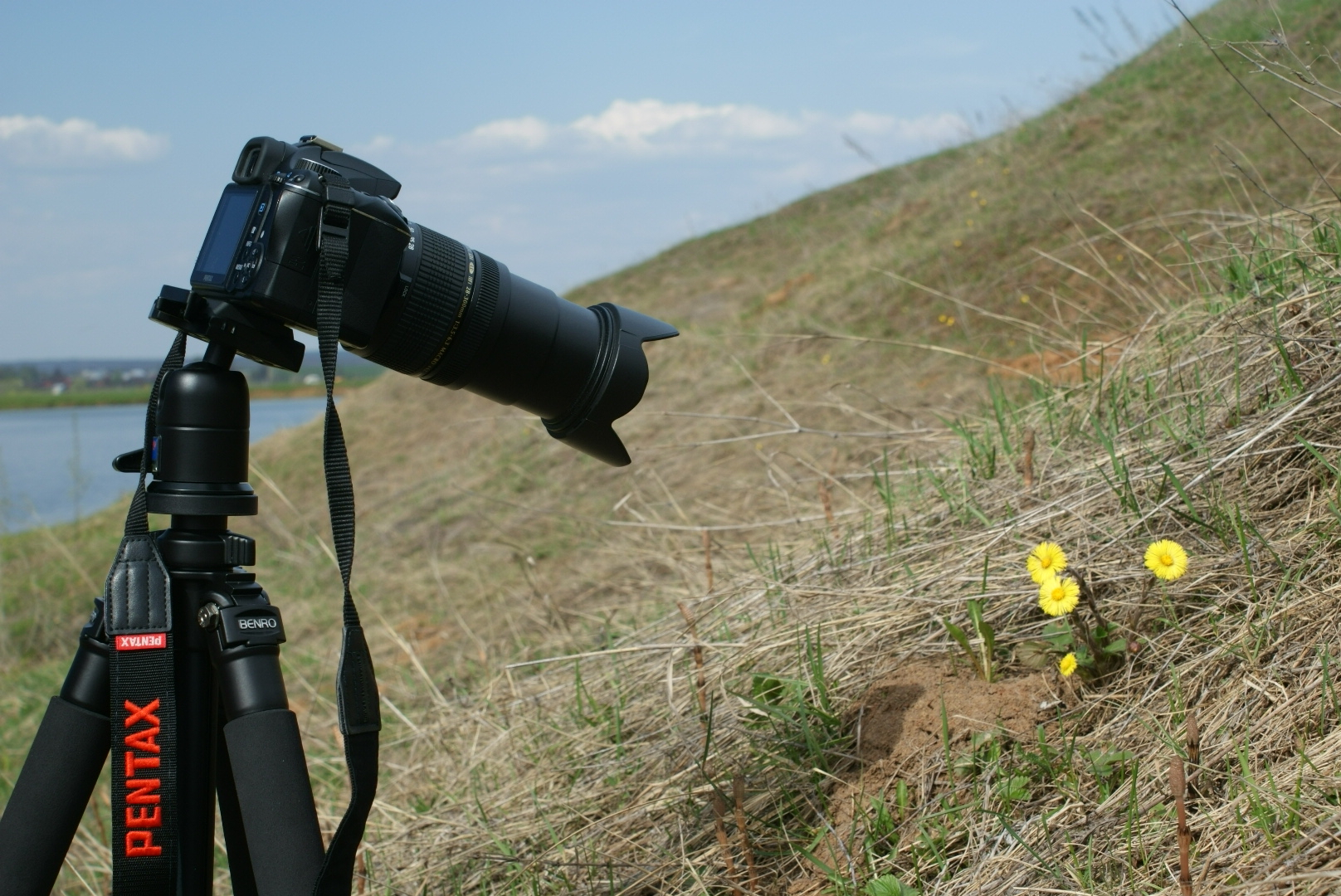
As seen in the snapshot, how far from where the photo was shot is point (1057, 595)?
1541mm

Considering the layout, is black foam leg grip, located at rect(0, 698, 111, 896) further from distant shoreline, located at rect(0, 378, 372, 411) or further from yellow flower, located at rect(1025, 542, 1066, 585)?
distant shoreline, located at rect(0, 378, 372, 411)

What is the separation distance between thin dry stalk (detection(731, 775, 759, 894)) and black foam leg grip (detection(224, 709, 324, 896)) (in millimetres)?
550

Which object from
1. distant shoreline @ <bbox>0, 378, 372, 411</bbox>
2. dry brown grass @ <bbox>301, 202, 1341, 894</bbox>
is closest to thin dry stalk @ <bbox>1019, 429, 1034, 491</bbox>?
dry brown grass @ <bbox>301, 202, 1341, 894</bbox>

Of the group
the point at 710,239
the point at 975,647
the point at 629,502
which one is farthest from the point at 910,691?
the point at 710,239

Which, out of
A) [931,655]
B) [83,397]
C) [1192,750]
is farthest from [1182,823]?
[83,397]

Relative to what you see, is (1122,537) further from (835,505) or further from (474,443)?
(474,443)

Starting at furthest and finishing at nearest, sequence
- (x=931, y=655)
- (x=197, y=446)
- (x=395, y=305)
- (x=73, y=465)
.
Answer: (x=73, y=465), (x=931, y=655), (x=395, y=305), (x=197, y=446)

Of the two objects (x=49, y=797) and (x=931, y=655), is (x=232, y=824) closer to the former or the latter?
(x=49, y=797)

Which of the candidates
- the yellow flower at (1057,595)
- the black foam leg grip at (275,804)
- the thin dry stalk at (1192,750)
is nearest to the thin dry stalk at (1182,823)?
the thin dry stalk at (1192,750)

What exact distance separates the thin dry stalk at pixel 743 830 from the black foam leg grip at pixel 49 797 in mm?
888

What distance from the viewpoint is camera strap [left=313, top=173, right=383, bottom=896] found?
1.21m

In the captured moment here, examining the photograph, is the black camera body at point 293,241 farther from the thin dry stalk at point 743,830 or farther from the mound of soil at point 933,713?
the mound of soil at point 933,713

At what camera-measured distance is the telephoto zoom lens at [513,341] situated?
57.0 inches

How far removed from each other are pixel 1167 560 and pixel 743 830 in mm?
778
